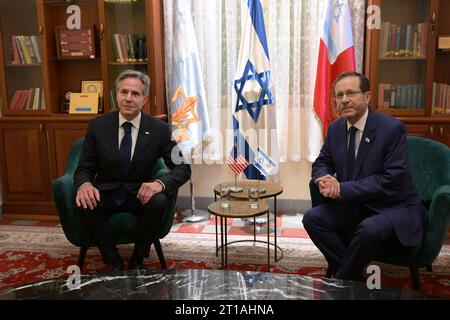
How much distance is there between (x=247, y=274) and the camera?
5.08ft

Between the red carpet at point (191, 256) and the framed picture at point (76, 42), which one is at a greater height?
the framed picture at point (76, 42)

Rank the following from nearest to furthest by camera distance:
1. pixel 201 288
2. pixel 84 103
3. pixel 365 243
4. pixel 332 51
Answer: pixel 201 288 → pixel 365 243 → pixel 332 51 → pixel 84 103

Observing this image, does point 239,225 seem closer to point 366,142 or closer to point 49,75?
point 366,142

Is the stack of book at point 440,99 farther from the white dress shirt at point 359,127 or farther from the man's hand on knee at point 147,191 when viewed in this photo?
the man's hand on knee at point 147,191

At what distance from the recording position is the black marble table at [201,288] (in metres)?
1.36

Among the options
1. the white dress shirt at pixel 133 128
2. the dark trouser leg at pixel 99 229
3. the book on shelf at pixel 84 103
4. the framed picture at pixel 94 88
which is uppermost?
the framed picture at pixel 94 88

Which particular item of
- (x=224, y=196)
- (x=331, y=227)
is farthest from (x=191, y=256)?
(x=331, y=227)

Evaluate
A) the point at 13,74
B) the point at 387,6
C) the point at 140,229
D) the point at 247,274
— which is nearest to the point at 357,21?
the point at 387,6

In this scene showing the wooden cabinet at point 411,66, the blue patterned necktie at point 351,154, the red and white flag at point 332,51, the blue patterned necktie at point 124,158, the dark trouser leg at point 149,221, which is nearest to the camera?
the blue patterned necktie at point 351,154

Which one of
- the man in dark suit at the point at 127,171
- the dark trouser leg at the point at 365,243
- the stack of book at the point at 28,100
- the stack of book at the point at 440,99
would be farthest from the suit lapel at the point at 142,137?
the stack of book at the point at 440,99

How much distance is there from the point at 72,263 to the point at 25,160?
127cm

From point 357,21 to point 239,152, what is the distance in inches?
53.6

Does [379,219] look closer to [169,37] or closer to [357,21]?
[357,21]

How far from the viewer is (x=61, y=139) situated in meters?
3.52
